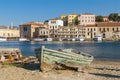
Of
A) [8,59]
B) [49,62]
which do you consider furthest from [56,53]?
[8,59]

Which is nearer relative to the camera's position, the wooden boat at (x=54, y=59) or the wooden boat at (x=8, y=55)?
the wooden boat at (x=54, y=59)

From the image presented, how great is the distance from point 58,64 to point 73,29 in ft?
578

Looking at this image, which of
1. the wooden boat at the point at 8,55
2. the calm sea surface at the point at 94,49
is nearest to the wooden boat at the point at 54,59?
the wooden boat at the point at 8,55

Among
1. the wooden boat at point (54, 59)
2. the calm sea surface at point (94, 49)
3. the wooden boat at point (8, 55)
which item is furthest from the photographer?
the calm sea surface at point (94, 49)

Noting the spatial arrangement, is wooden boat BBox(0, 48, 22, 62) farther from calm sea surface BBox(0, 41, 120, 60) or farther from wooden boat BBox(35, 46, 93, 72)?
calm sea surface BBox(0, 41, 120, 60)

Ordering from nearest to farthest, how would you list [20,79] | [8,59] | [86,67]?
1. [20,79]
2. [86,67]
3. [8,59]

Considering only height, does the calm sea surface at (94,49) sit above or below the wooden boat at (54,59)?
below

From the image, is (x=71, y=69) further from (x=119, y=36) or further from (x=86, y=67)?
(x=119, y=36)

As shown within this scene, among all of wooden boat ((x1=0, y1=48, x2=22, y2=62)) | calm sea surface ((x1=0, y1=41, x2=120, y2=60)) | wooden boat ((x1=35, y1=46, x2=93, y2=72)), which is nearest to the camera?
wooden boat ((x1=35, y1=46, x2=93, y2=72))

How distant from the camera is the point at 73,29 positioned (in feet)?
648

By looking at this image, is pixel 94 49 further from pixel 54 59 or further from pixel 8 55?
pixel 54 59

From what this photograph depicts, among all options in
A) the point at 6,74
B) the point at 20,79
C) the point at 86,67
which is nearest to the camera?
the point at 20,79

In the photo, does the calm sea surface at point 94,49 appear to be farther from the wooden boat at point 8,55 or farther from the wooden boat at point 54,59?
the wooden boat at point 54,59

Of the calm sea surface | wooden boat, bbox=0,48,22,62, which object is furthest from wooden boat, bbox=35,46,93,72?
the calm sea surface
